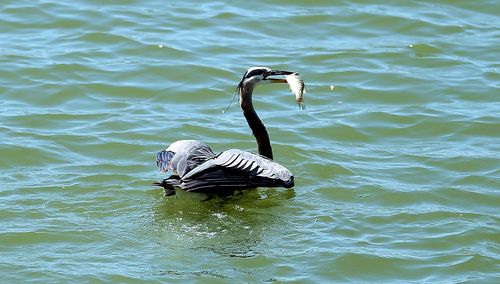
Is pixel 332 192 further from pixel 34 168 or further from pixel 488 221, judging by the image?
pixel 34 168

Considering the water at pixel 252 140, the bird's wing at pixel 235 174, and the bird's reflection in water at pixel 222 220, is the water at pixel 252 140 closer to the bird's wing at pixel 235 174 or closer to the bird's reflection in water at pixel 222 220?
the bird's reflection in water at pixel 222 220

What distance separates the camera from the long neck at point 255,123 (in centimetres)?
1026

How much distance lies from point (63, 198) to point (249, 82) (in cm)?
194

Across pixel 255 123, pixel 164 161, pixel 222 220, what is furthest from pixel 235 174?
pixel 255 123

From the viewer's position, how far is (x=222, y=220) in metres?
9.30

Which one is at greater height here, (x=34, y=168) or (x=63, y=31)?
(x=63, y=31)

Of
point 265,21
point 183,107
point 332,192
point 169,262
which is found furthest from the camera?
point 265,21

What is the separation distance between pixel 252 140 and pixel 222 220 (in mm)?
2124

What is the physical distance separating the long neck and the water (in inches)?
16.5

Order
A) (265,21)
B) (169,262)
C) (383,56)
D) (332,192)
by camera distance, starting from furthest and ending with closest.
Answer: (265,21) < (383,56) < (332,192) < (169,262)

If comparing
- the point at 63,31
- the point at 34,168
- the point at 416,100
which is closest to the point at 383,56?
the point at 416,100

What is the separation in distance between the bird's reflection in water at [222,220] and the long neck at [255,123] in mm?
404

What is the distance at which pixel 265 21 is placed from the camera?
15.0m

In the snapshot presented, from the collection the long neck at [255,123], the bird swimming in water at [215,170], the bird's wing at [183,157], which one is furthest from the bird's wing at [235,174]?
the long neck at [255,123]
